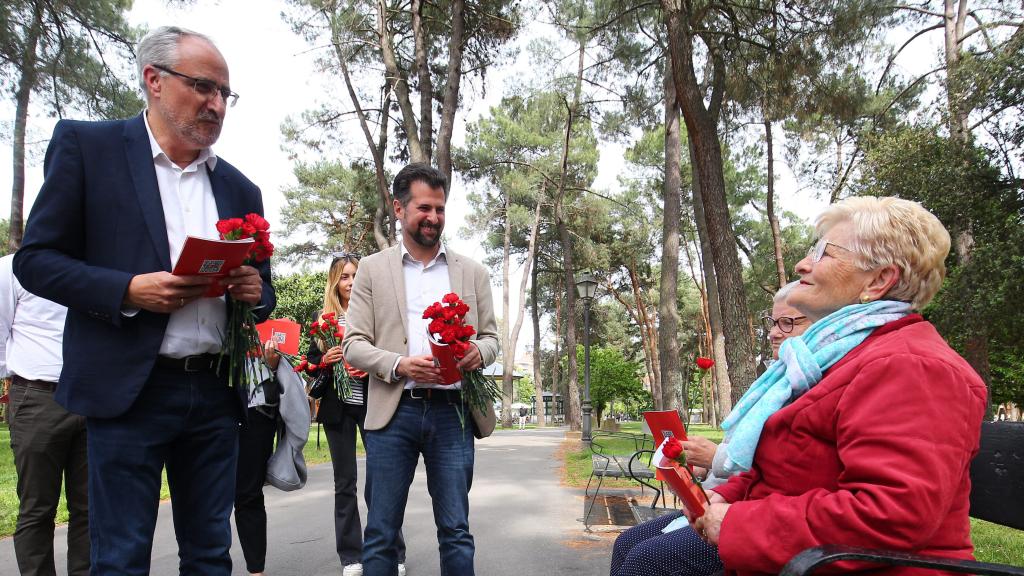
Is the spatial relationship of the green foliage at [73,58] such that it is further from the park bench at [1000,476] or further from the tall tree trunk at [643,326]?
the tall tree trunk at [643,326]

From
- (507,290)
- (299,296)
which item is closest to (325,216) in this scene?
(299,296)

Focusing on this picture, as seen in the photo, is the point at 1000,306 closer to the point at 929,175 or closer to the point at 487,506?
the point at 929,175

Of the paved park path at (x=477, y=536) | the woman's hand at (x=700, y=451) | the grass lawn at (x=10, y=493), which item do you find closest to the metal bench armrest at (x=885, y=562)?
the woman's hand at (x=700, y=451)

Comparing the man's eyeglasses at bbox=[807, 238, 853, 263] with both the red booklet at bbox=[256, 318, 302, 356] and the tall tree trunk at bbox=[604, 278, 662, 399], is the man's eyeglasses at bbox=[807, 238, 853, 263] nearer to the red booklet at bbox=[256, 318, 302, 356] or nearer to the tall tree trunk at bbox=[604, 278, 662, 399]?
the red booklet at bbox=[256, 318, 302, 356]

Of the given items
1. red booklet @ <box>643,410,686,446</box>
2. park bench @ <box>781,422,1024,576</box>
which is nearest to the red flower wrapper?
red booklet @ <box>643,410,686,446</box>

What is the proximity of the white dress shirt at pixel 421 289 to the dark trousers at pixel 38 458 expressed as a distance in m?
1.80

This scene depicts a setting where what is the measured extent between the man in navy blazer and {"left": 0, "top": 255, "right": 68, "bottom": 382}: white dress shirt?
1.73 m

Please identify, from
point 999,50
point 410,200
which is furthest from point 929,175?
point 410,200

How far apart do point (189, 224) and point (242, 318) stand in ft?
1.15

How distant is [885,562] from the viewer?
1.48 m

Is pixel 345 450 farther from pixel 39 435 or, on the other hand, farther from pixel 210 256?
Result: pixel 210 256

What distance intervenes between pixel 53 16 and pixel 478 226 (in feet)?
67.1

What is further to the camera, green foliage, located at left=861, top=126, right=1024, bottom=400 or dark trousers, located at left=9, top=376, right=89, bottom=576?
green foliage, located at left=861, top=126, right=1024, bottom=400

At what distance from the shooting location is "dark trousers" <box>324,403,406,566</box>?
13.7ft
